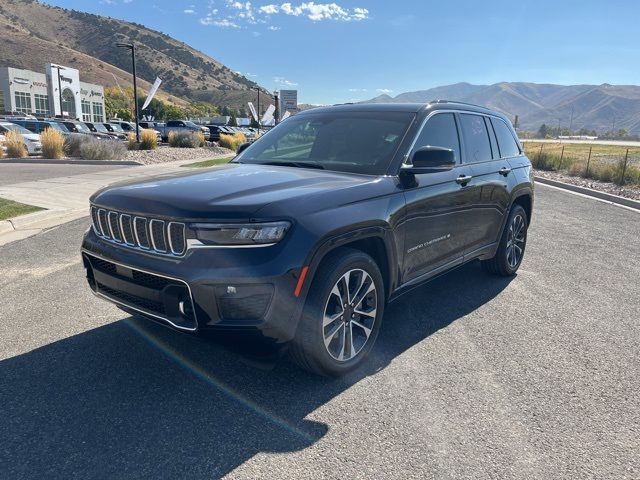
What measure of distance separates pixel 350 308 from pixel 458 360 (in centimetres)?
101

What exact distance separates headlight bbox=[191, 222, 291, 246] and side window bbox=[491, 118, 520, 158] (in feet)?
11.7

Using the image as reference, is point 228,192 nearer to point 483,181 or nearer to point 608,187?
point 483,181

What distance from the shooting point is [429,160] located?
3693mm

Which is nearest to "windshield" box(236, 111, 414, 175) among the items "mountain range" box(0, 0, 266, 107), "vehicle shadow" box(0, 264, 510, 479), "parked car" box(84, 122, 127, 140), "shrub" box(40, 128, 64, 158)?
"vehicle shadow" box(0, 264, 510, 479)

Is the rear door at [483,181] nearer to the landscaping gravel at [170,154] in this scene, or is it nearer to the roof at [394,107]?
the roof at [394,107]

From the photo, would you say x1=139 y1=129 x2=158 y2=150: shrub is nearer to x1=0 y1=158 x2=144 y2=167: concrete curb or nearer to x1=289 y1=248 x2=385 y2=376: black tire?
x1=0 y1=158 x2=144 y2=167: concrete curb

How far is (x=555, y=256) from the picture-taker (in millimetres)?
7023

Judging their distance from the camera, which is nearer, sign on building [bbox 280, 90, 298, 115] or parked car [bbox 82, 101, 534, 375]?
parked car [bbox 82, 101, 534, 375]

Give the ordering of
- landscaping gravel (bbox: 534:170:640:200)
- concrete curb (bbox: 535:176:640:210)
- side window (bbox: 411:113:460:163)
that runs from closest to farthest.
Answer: side window (bbox: 411:113:460:163) → concrete curb (bbox: 535:176:640:210) → landscaping gravel (bbox: 534:170:640:200)

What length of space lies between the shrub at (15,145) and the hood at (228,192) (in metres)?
19.5

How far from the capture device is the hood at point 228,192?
9.50 ft

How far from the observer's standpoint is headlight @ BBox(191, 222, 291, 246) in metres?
2.83

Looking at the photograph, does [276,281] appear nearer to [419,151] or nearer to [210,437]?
[210,437]

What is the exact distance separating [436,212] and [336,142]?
1.03 meters
